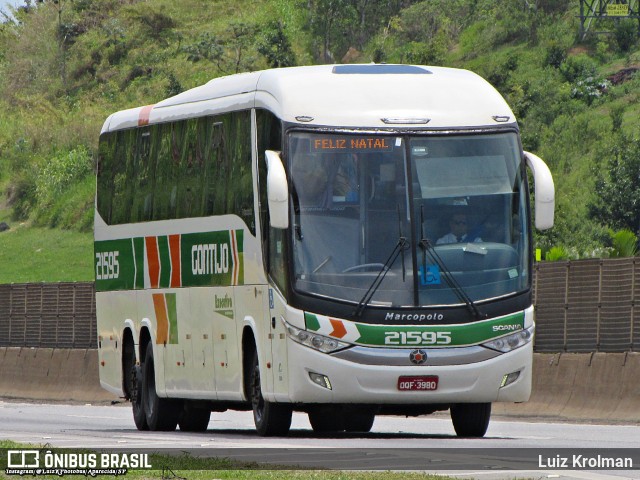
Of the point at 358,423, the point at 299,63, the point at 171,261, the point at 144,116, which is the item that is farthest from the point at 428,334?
the point at 299,63

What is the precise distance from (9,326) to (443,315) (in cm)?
2160

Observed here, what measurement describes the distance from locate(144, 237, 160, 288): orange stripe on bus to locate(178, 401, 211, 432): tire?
1.73 metres

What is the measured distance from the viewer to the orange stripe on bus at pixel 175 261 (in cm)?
2084

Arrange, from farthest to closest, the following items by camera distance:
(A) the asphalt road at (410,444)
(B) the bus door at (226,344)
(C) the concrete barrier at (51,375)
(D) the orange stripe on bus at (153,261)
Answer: (C) the concrete barrier at (51,375)
(D) the orange stripe on bus at (153,261)
(B) the bus door at (226,344)
(A) the asphalt road at (410,444)

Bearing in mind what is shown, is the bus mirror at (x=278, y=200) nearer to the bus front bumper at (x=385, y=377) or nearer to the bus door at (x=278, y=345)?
the bus door at (x=278, y=345)

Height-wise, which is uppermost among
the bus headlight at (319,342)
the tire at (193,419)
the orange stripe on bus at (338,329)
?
the orange stripe on bus at (338,329)

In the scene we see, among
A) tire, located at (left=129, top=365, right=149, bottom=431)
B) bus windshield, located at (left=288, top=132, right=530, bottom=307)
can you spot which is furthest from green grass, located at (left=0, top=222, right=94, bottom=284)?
bus windshield, located at (left=288, top=132, right=530, bottom=307)

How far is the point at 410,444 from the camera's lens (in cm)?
→ 1622

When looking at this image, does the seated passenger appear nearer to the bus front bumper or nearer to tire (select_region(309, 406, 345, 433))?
the bus front bumper

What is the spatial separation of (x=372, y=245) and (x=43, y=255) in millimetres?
64065

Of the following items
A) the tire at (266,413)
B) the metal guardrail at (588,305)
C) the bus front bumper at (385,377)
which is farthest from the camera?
the metal guardrail at (588,305)

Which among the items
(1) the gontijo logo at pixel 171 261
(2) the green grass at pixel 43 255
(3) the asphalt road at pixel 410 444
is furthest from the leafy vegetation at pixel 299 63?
(3) the asphalt road at pixel 410 444

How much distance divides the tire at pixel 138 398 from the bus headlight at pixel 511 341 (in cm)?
683

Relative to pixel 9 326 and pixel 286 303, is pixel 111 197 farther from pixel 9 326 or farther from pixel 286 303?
pixel 9 326
